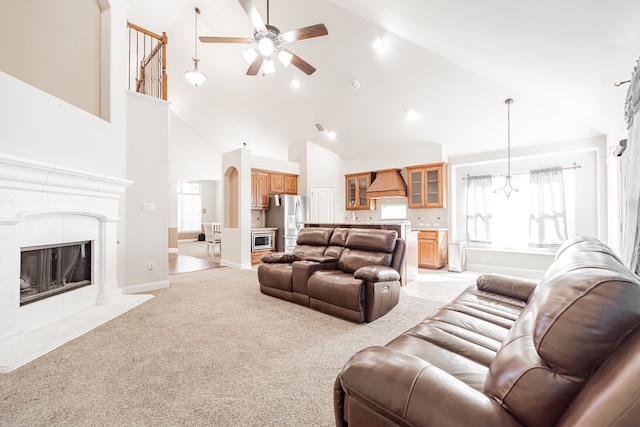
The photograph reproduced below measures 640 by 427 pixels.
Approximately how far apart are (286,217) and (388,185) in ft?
8.99

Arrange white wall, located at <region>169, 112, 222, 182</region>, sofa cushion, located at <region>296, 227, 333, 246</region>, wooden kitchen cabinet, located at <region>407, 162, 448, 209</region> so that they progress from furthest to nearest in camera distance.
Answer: white wall, located at <region>169, 112, 222, 182</region> < wooden kitchen cabinet, located at <region>407, 162, 448, 209</region> < sofa cushion, located at <region>296, 227, 333, 246</region>

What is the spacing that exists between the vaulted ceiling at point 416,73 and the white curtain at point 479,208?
2.40 feet

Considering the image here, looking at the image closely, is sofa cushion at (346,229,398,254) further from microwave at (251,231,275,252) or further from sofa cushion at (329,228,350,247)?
microwave at (251,231,275,252)

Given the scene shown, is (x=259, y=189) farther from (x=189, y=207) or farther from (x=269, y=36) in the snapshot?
(x=189, y=207)

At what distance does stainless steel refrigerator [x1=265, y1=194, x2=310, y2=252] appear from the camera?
6.85 m

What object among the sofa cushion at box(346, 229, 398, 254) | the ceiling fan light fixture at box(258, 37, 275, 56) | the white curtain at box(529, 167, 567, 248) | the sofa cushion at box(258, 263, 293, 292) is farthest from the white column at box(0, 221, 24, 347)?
the white curtain at box(529, 167, 567, 248)

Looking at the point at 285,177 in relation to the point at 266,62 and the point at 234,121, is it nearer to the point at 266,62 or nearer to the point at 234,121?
the point at 234,121

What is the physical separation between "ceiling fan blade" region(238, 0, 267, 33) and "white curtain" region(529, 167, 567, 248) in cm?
574

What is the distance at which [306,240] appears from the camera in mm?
4273

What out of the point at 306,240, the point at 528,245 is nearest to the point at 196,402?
the point at 306,240

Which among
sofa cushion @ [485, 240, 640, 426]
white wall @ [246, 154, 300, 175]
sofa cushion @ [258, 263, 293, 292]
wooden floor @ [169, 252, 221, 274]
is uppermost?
white wall @ [246, 154, 300, 175]

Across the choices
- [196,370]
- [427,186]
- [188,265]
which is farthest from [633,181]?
[188,265]

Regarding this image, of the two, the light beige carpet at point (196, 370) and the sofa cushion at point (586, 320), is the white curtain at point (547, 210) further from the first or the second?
the sofa cushion at point (586, 320)

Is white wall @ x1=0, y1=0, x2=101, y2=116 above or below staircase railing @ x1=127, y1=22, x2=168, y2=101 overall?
below
